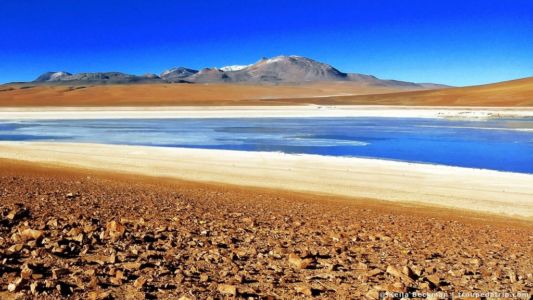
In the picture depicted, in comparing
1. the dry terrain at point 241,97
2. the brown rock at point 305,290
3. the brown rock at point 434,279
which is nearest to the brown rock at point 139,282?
the brown rock at point 305,290

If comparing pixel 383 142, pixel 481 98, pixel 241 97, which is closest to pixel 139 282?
pixel 383 142

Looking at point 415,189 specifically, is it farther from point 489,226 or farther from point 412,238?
point 412,238

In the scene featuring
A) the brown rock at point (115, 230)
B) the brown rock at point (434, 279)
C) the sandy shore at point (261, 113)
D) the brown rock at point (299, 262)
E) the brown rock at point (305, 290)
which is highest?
the sandy shore at point (261, 113)

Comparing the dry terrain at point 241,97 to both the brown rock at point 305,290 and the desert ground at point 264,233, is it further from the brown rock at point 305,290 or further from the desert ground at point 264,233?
the brown rock at point 305,290

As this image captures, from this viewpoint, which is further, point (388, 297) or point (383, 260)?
point (383, 260)

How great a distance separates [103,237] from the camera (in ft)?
18.8

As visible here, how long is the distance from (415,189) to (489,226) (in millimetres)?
3956

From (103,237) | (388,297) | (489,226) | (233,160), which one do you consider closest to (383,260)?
(388,297)

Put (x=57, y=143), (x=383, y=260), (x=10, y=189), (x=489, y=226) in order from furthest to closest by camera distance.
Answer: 1. (x=57, y=143)
2. (x=10, y=189)
3. (x=489, y=226)
4. (x=383, y=260)

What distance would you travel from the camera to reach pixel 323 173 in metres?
14.5

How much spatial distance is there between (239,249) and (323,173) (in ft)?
29.7

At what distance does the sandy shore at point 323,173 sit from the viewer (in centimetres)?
1120

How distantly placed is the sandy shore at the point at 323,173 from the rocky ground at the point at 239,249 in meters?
2.17

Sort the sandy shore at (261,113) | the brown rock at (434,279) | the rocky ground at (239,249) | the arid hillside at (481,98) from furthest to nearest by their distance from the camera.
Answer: the arid hillside at (481,98), the sandy shore at (261,113), the brown rock at (434,279), the rocky ground at (239,249)
